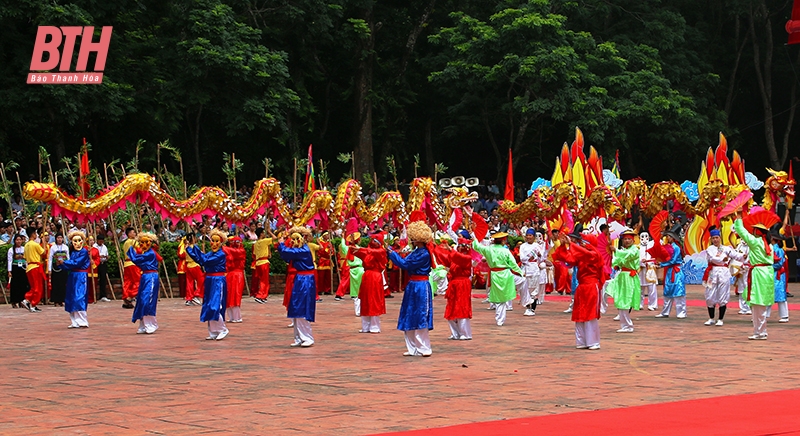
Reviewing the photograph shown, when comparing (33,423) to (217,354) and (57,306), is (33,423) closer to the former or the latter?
(217,354)

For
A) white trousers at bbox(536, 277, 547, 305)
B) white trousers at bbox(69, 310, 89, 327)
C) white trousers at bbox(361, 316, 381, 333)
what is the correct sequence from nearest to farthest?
white trousers at bbox(361, 316, 381, 333) < white trousers at bbox(69, 310, 89, 327) < white trousers at bbox(536, 277, 547, 305)

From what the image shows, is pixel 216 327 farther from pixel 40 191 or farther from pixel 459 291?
pixel 459 291

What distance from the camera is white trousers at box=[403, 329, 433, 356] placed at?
499 inches

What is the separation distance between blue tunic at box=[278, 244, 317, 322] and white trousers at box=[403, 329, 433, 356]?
55.8 inches

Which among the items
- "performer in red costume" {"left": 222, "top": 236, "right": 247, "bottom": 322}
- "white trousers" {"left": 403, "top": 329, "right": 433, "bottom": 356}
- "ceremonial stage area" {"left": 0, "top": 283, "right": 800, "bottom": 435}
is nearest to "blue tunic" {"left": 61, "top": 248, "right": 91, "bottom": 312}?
"ceremonial stage area" {"left": 0, "top": 283, "right": 800, "bottom": 435}

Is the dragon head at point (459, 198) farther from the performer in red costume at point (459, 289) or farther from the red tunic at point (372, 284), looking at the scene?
the performer in red costume at point (459, 289)

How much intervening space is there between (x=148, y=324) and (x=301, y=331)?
2.97 meters

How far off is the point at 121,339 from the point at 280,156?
17369 millimetres

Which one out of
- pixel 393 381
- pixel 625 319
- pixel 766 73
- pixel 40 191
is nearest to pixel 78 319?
pixel 40 191

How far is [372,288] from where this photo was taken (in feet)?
49.8

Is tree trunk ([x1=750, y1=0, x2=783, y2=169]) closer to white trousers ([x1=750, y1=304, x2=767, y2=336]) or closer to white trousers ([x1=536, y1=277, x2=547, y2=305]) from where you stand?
white trousers ([x1=536, y1=277, x2=547, y2=305])

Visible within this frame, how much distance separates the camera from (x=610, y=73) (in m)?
31.5

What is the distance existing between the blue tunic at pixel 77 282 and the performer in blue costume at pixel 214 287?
2172 millimetres

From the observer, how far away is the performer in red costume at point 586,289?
13.3 m
